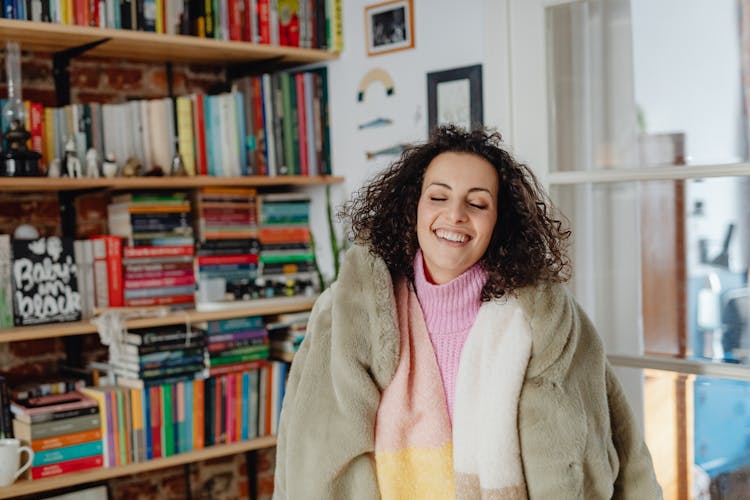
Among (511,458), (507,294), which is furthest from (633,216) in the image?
(511,458)

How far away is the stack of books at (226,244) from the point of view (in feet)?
10.1

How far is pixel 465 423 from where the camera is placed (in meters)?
1.77

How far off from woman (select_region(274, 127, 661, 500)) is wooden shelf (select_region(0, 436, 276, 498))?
1.04m

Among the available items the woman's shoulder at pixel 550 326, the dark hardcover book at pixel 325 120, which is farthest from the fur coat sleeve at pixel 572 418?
the dark hardcover book at pixel 325 120

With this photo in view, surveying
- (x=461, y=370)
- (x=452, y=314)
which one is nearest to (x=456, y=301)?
(x=452, y=314)

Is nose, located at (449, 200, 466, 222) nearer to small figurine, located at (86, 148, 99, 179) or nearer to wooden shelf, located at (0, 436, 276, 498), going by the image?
small figurine, located at (86, 148, 99, 179)

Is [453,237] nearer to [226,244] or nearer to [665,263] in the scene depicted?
[665,263]

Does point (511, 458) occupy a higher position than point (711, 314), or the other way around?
point (711, 314)

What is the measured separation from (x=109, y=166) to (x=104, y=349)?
612 mm

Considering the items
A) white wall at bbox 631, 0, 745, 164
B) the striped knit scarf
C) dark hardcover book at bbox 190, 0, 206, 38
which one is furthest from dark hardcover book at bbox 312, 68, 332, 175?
the striped knit scarf

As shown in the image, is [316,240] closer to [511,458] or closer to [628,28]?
[628,28]

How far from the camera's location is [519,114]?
2545mm

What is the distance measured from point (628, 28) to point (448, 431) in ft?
3.63

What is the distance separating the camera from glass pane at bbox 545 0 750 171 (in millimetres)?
2148
